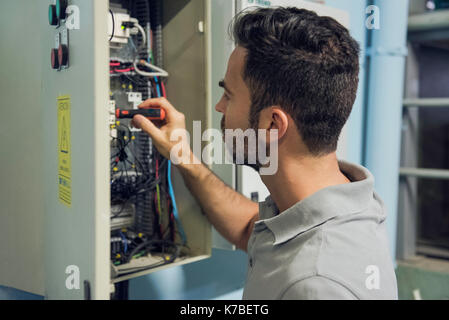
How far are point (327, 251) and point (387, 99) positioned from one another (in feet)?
4.91

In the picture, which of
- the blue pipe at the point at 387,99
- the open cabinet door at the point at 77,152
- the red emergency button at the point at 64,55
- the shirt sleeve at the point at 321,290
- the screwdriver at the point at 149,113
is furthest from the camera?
the blue pipe at the point at 387,99

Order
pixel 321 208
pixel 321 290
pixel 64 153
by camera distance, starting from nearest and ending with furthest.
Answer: pixel 321 290, pixel 321 208, pixel 64 153

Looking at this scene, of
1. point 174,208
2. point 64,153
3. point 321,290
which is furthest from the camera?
point 174,208

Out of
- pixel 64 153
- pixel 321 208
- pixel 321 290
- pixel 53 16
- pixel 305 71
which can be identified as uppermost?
pixel 53 16

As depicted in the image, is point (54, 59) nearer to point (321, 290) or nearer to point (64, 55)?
point (64, 55)

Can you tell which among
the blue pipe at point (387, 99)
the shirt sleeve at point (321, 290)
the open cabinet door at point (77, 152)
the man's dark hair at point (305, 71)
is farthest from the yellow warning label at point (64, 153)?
the blue pipe at point (387, 99)

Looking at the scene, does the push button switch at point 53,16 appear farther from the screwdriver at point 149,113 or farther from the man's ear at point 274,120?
the man's ear at point 274,120

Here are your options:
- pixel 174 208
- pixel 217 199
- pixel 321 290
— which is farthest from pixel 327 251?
pixel 174 208

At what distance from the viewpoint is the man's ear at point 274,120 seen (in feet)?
3.09

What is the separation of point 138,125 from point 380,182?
4.46ft

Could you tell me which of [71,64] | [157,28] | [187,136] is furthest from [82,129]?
[157,28]

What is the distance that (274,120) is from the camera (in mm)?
959

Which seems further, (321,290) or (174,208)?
(174,208)

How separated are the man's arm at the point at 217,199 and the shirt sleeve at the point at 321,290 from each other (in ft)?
1.78
